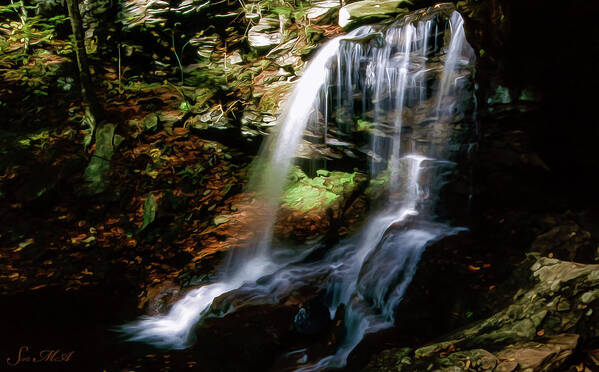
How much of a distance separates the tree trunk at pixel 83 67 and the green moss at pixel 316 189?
4.27m

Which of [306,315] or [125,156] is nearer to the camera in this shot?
[306,315]

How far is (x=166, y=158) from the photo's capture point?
751 centimetres

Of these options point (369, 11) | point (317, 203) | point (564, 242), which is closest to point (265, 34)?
point (369, 11)

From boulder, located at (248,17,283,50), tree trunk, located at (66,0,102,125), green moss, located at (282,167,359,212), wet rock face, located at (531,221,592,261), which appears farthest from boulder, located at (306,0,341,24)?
wet rock face, located at (531,221,592,261)

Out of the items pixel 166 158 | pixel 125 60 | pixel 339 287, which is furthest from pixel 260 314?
pixel 125 60

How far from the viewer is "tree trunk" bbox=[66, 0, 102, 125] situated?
6793mm

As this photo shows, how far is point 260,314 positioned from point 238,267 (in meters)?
1.54

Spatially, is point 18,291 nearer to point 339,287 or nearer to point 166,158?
point 166,158

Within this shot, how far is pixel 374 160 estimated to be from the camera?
7000 millimetres

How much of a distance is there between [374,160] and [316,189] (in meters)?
1.26

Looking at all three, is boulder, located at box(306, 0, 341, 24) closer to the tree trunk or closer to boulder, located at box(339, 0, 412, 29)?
boulder, located at box(339, 0, 412, 29)

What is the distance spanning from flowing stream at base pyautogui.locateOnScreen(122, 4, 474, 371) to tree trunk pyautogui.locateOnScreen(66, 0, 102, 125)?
3756mm

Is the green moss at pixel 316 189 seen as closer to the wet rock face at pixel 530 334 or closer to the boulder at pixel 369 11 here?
the boulder at pixel 369 11

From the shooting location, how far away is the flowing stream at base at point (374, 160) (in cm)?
512
